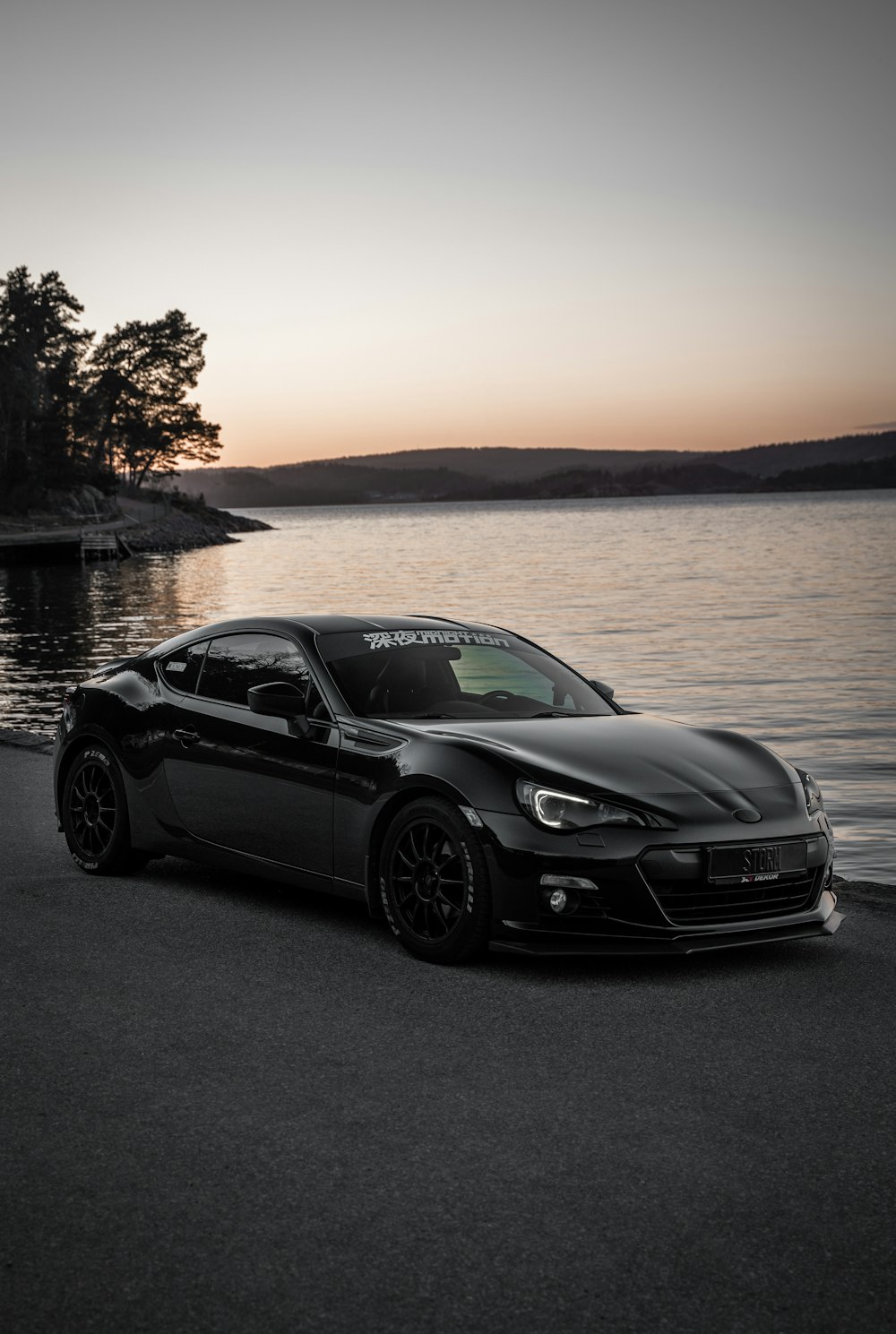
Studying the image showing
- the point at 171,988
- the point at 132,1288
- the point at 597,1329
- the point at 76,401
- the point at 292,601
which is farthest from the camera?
the point at 76,401

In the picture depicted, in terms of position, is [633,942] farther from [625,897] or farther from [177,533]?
[177,533]

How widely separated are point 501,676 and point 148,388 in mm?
143698

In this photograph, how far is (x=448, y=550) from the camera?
110 meters

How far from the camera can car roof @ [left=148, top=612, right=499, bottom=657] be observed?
7453mm

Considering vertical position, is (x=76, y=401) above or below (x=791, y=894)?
above

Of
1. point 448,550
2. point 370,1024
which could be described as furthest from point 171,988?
point 448,550

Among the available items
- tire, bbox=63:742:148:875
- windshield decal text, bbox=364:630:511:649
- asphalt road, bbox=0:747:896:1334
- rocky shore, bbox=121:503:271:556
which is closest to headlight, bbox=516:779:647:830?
asphalt road, bbox=0:747:896:1334

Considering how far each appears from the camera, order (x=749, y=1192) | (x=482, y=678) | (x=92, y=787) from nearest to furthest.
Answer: (x=749, y=1192) → (x=482, y=678) → (x=92, y=787)

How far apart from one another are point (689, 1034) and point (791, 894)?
121cm

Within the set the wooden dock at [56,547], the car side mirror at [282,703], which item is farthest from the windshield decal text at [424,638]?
the wooden dock at [56,547]

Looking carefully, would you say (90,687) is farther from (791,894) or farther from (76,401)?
(76,401)

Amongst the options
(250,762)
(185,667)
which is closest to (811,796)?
(250,762)

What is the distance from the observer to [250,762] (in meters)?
7.19

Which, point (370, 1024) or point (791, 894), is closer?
point (370, 1024)
